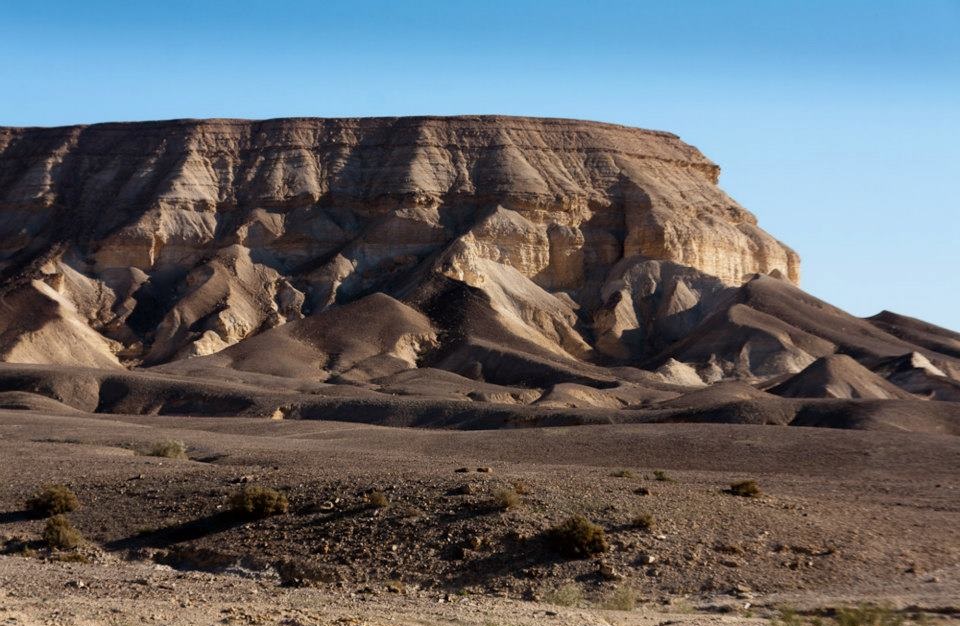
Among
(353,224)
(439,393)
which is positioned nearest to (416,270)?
(353,224)

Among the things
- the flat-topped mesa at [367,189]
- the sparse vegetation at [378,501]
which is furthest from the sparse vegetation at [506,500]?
the flat-topped mesa at [367,189]

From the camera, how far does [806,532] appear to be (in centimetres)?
2325

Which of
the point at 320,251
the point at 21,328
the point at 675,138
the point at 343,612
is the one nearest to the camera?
the point at 343,612

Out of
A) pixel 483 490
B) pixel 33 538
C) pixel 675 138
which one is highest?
pixel 675 138

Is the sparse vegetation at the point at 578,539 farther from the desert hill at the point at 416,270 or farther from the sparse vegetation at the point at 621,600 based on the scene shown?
the desert hill at the point at 416,270

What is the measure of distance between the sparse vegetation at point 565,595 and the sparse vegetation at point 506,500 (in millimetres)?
3101

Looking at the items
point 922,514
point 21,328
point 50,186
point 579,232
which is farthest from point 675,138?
point 922,514

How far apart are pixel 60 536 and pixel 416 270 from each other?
73538mm

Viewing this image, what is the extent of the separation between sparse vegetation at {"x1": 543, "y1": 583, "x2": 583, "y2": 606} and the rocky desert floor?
0.07m

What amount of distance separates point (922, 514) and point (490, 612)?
10966mm

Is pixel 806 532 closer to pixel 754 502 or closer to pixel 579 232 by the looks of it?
pixel 754 502

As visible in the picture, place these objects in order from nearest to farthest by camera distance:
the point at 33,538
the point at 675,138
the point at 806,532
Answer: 1. the point at 806,532
2. the point at 33,538
3. the point at 675,138

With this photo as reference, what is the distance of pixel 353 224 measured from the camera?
102938 millimetres

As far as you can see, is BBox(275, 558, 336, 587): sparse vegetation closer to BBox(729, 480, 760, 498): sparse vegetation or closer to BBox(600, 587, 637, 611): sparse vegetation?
BBox(600, 587, 637, 611): sparse vegetation
